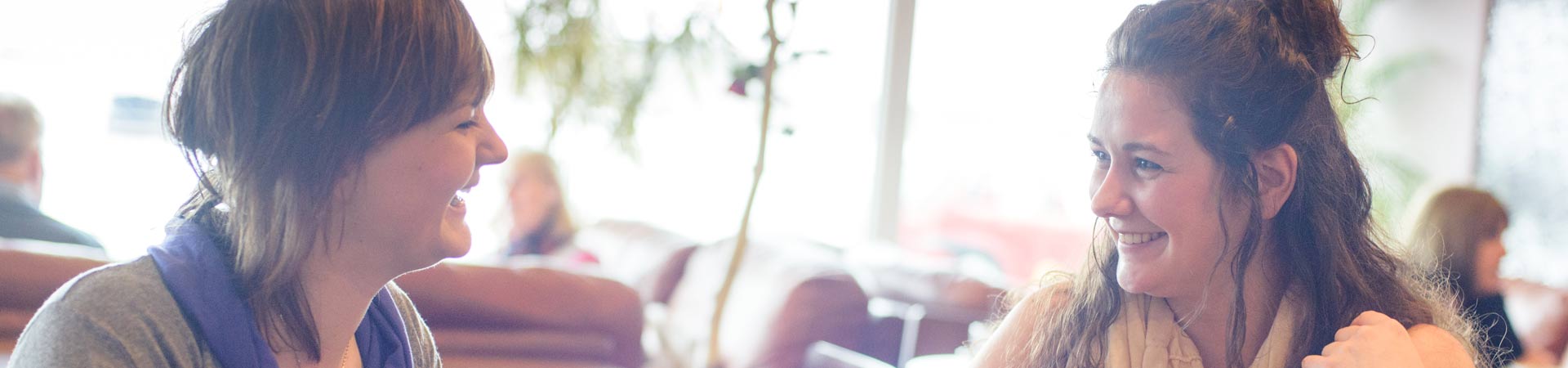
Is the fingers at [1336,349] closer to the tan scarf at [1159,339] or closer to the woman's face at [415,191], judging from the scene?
the tan scarf at [1159,339]

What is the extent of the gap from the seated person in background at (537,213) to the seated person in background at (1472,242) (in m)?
2.54

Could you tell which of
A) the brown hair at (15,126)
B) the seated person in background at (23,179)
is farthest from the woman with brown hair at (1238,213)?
the brown hair at (15,126)

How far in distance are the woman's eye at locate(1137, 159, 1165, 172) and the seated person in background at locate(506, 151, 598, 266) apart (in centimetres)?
287

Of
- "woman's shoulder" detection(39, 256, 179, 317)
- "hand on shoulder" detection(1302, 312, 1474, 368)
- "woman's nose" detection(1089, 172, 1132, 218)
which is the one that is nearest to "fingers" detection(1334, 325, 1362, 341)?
"hand on shoulder" detection(1302, 312, 1474, 368)

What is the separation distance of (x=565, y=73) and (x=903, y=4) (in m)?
2.00

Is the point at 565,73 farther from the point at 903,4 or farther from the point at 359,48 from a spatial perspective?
the point at 359,48

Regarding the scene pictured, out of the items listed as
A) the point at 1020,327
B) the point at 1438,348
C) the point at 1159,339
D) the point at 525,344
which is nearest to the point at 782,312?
the point at 525,344

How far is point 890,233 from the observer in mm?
6020

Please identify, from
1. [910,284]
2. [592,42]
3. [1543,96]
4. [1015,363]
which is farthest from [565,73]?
[1543,96]

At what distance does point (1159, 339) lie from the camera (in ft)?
4.39

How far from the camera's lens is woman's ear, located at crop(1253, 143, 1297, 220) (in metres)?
1.25

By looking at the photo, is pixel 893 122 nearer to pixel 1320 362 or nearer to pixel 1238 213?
pixel 1238 213

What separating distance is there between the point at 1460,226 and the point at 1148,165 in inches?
76.4

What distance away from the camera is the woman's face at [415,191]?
0.99m
